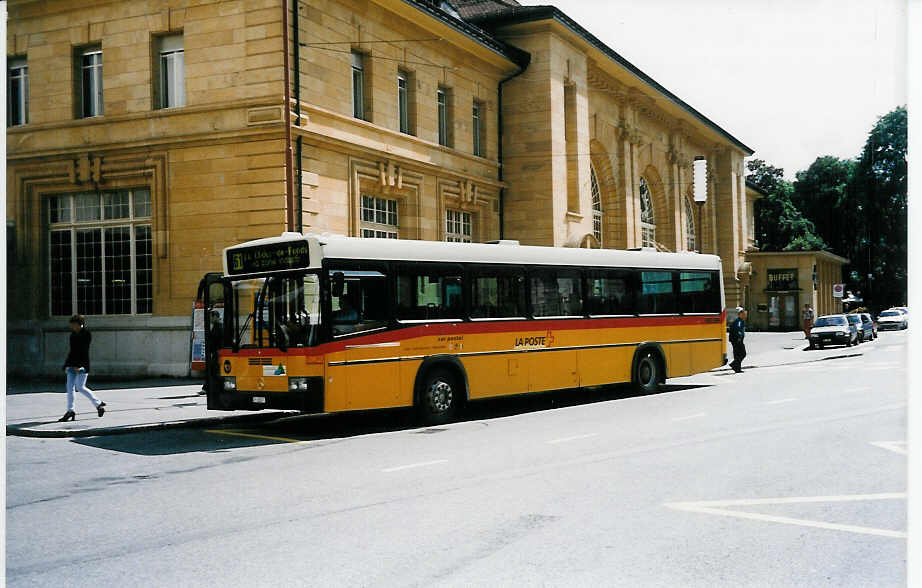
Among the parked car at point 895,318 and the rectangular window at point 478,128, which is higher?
the rectangular window at point 478,128

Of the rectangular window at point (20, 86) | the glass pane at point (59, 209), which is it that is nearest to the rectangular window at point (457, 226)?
the glass pane at point (59, 209)

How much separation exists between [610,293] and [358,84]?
1135cm

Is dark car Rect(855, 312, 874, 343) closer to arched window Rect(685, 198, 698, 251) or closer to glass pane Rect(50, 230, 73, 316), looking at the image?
arched window Rect(685, 198, 698, 251)

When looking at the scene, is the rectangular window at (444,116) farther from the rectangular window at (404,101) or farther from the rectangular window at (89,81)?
the rectangular window at (89,81)

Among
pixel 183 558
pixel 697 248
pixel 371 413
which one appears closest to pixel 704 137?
pixel 697 248

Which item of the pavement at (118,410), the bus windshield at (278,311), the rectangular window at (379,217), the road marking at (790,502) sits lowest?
the road marking at (790,502)

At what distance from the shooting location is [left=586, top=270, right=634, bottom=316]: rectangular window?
1770cm

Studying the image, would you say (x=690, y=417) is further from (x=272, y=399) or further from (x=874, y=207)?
(x=272, y=399)

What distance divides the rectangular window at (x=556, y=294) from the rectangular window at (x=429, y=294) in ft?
6.67

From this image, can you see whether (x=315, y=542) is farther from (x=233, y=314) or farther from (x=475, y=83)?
(x=475, y=83)

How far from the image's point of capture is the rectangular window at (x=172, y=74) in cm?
2250

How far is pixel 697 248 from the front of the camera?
56750 millimetres

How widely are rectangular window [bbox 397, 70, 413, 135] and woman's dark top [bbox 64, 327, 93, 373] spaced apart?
49.0ft

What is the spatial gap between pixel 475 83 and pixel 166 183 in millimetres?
12943
